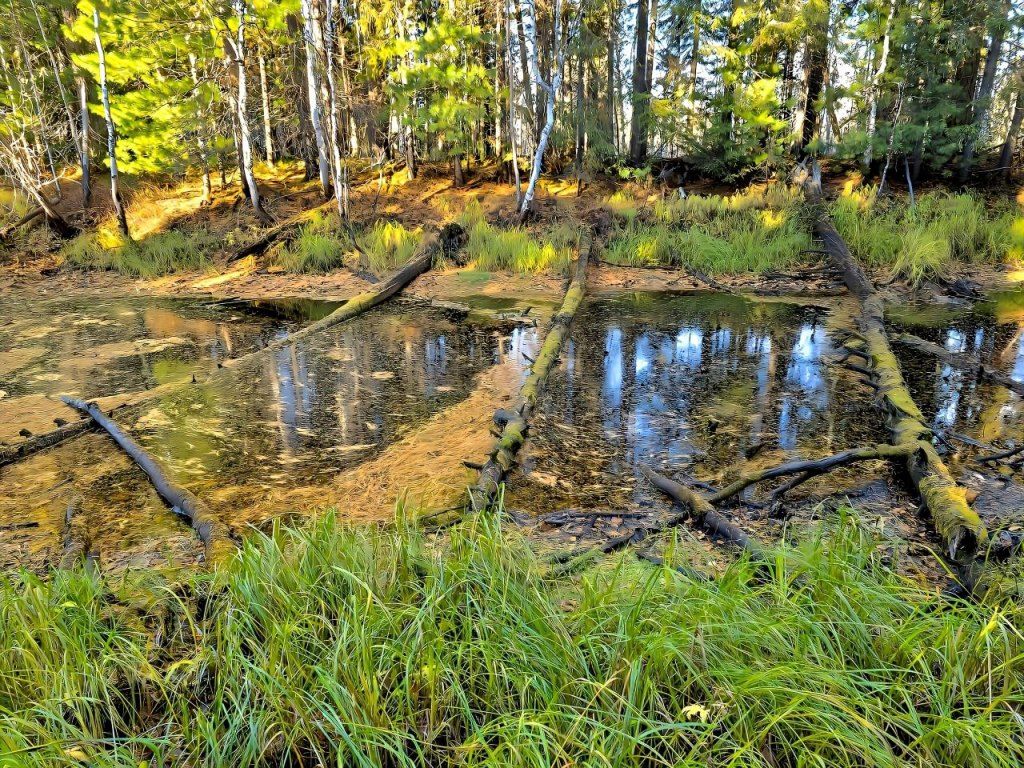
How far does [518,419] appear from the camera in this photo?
16.7 feet

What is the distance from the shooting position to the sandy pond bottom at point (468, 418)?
3.92 m

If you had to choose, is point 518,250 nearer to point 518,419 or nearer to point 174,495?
point 518,419

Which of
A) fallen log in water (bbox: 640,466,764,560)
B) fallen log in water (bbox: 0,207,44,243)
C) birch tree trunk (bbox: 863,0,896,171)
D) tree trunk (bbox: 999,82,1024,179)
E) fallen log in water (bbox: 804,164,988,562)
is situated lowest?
fallen log in water (bbox: 640,466,764,560)

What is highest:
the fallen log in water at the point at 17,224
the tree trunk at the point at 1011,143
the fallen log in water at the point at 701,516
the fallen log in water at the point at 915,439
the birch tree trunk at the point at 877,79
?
the birch tree trunk at the point at 877,79

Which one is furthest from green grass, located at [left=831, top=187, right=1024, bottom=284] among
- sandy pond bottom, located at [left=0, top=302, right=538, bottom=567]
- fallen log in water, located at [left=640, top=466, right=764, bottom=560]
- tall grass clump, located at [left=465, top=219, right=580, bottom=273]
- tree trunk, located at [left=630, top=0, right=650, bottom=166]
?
fallen log in water, located at [left=640, top=466, right=764, bottom=560]

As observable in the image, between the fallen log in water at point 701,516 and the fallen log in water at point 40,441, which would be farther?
the fallen log in water at point 40,441

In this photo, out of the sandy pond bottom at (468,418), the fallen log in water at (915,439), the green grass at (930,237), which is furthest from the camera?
the green grass at (930,237)

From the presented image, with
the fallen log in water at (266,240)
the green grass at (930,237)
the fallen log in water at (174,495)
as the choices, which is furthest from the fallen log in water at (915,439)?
the fallen log in water at (266,240)

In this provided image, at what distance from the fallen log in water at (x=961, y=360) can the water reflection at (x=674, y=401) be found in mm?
886

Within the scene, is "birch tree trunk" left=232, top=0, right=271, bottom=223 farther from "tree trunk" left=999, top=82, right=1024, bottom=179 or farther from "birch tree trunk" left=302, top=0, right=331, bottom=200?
"tree trunk" left=999, top=82, right=1024, bottom=179

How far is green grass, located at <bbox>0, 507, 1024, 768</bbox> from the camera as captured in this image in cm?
190

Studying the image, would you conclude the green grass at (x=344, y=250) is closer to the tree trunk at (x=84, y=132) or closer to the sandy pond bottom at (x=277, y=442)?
the sandy pond bottom at (x=277, y=442)

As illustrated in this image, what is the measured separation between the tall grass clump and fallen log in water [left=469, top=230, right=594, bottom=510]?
8.47ft

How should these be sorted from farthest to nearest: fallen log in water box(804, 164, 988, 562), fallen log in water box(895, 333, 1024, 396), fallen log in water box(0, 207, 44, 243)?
fallen log in water box(0, 207, 44, 243) < fallen log in water box(895, 333, 1024, 396) < fallen log in water box(804, 164, 988, 562)
